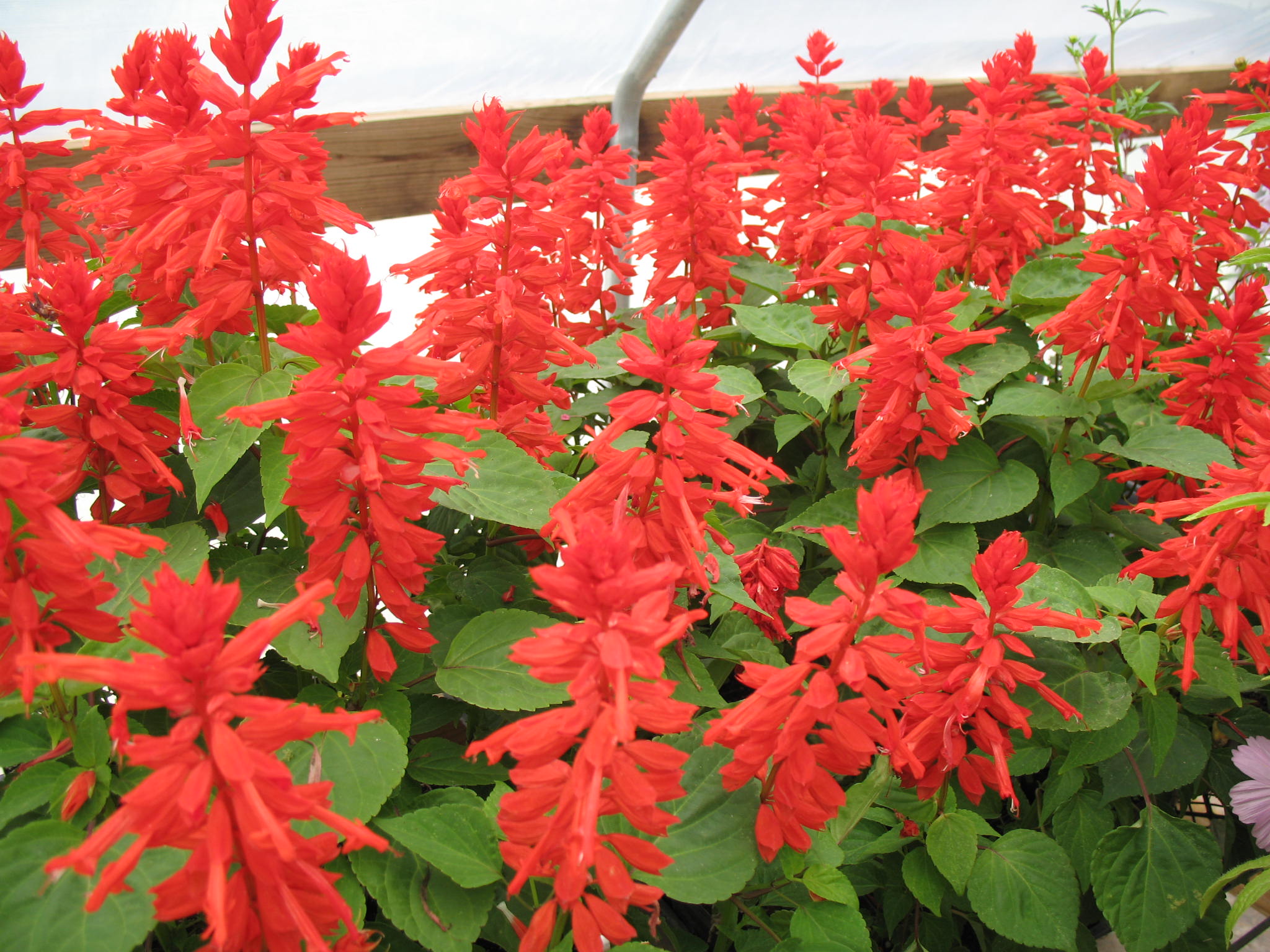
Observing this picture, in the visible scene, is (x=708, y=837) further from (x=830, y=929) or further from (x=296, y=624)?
(x=296, y=624)

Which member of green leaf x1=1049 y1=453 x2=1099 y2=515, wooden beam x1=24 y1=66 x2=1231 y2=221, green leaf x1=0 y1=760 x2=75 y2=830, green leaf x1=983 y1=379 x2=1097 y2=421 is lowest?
green leaf x1=0 y1=760 x2=75 y2=830

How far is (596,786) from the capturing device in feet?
1.34

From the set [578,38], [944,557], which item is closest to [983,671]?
[944,557]

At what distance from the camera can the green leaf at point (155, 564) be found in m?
0.64

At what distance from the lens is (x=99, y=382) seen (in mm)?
645

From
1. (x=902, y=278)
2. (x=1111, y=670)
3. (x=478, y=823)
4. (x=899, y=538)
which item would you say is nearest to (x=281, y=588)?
(x=478, y=823)

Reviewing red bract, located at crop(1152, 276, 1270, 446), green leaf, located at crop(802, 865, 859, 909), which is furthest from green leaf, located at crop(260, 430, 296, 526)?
red bract, located at crop(1152, 276, 1270, 446)

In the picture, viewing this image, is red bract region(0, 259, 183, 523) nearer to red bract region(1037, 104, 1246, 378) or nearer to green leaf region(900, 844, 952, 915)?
green leaf region(900, 844, 952, 915)

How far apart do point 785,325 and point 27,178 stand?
31.2 inches

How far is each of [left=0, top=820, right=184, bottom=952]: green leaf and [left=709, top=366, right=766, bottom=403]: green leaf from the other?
0.67 m

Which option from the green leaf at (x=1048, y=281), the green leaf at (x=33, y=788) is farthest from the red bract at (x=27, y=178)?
the green leaf at (x=1048, y=281)

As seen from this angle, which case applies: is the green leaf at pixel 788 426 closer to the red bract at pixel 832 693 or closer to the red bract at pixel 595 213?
the red bract at pixel 595 213

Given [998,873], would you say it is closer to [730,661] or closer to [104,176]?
[730,661]

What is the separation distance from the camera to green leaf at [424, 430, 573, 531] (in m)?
0.69
